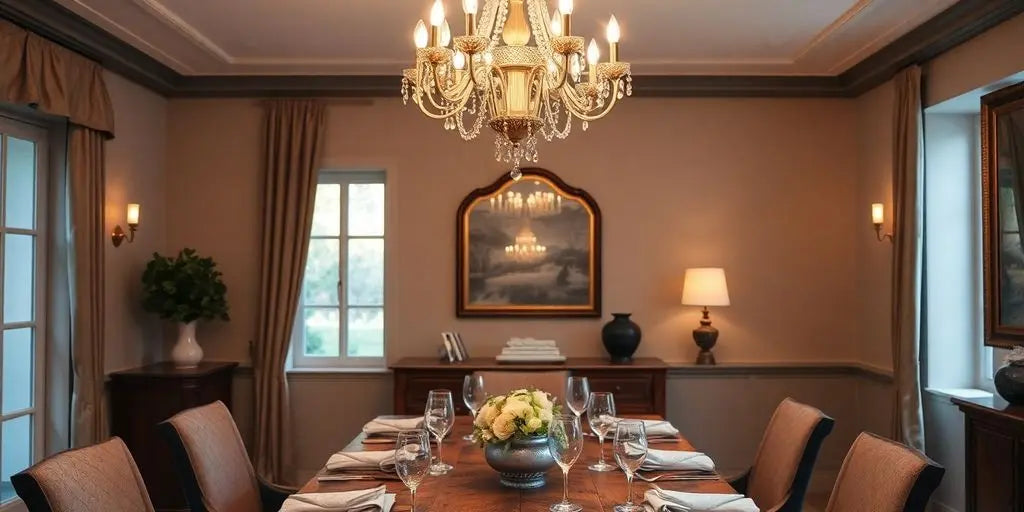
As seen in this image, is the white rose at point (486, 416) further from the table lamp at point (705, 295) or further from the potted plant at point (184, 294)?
the potted plant at point (184, 294)

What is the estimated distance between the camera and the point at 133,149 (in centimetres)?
522

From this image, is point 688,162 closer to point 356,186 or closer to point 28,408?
point 356,186

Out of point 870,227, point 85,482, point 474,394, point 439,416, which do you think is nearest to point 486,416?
point 439,416

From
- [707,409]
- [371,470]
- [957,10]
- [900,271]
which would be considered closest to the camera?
[371,470]

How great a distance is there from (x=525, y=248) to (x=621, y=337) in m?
0.88

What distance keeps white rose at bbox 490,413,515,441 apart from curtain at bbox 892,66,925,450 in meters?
3.02

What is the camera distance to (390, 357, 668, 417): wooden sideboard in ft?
16.7

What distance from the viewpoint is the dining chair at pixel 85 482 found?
1.99 m

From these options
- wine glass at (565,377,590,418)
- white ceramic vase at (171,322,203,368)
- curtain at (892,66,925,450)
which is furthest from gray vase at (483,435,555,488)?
white ceramic vase at (171,322,203,368)

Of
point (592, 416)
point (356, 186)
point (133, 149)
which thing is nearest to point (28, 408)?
point (133, 149)

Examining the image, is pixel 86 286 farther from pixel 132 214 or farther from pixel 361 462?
pixel 361 462

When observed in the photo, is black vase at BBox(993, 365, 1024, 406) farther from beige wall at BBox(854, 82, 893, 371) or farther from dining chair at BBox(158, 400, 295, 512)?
dining chair at BBox(158, 400, 295, 512)

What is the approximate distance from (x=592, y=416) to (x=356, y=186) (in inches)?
132

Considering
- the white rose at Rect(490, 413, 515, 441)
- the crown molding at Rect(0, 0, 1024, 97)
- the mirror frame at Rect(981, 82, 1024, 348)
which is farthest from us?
the mirror frame at Rect(981, 82, 1024, 348)
